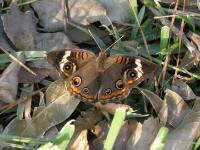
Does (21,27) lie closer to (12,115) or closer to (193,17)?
(12,115)

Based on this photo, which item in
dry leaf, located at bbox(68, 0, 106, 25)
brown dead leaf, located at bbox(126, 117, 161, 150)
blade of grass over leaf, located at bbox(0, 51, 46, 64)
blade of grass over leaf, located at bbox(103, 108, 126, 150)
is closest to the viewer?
blade of grass over leaf, located at bbox(103, 108, 126, 150)

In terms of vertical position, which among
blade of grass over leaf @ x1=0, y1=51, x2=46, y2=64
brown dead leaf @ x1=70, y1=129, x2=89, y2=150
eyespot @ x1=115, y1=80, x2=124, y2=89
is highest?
blade of grass over leaf @ x1=0, y1=51, x2=46, y2=64

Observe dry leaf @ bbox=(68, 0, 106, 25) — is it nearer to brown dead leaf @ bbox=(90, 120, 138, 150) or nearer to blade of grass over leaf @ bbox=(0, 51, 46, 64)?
blade of grass over leaf @ bbox=(0, 51, 46, 64)

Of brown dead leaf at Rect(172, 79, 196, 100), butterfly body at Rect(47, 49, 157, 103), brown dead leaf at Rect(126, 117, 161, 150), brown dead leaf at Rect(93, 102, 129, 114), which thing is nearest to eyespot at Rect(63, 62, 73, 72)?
butterfly body at Rect(47, 49, 157, 103)

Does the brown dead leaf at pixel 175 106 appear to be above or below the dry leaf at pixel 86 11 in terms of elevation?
below

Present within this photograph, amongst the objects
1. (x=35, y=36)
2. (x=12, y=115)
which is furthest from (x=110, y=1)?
(x=12, y=115)

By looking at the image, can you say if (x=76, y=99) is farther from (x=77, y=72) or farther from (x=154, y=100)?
(x=154, y=100)

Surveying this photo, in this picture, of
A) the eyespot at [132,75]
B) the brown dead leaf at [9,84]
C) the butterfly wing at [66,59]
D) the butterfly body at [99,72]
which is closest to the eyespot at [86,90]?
the butterfly body at [99,72]

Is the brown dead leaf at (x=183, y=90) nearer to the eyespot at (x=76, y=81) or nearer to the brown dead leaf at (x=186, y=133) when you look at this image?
the brown dead leaf at (x=186, y=133)
